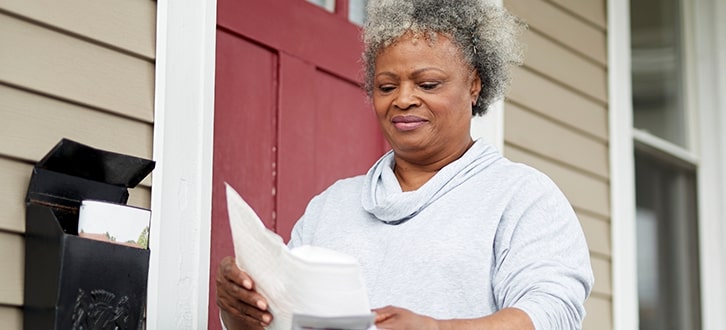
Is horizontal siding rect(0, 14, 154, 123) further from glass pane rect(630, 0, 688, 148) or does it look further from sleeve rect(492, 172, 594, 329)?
glass pane rect(630, 0, 688, 148)

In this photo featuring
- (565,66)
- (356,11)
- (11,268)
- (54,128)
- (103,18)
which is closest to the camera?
(11,268)

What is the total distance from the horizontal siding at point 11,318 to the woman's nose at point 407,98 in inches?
28.8

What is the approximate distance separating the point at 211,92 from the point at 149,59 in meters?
0.19

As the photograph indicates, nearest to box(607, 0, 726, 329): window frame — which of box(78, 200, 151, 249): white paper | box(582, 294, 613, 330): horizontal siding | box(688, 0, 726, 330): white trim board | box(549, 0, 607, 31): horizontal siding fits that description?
box(688, 0, 726, 330): white trim board

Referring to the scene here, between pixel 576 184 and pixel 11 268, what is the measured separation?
→ 2384 mm

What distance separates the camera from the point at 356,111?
3297 mm

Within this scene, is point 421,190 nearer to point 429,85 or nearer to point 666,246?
point 429,85

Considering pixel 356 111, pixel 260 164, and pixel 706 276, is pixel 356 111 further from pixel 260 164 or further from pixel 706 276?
pixel 706 276

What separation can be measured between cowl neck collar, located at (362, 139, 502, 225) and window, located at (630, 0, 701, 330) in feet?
8.31

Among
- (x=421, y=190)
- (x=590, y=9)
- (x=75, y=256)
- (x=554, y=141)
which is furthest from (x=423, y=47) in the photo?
(x=590, y=9)

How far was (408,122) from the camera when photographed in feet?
7.06

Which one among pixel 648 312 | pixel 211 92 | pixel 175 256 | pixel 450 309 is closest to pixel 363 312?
pixel 450 309

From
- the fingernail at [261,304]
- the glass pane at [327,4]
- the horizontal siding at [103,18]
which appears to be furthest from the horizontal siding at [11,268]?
the glass pane at [327,4]

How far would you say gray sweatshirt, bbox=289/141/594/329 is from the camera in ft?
6.49
